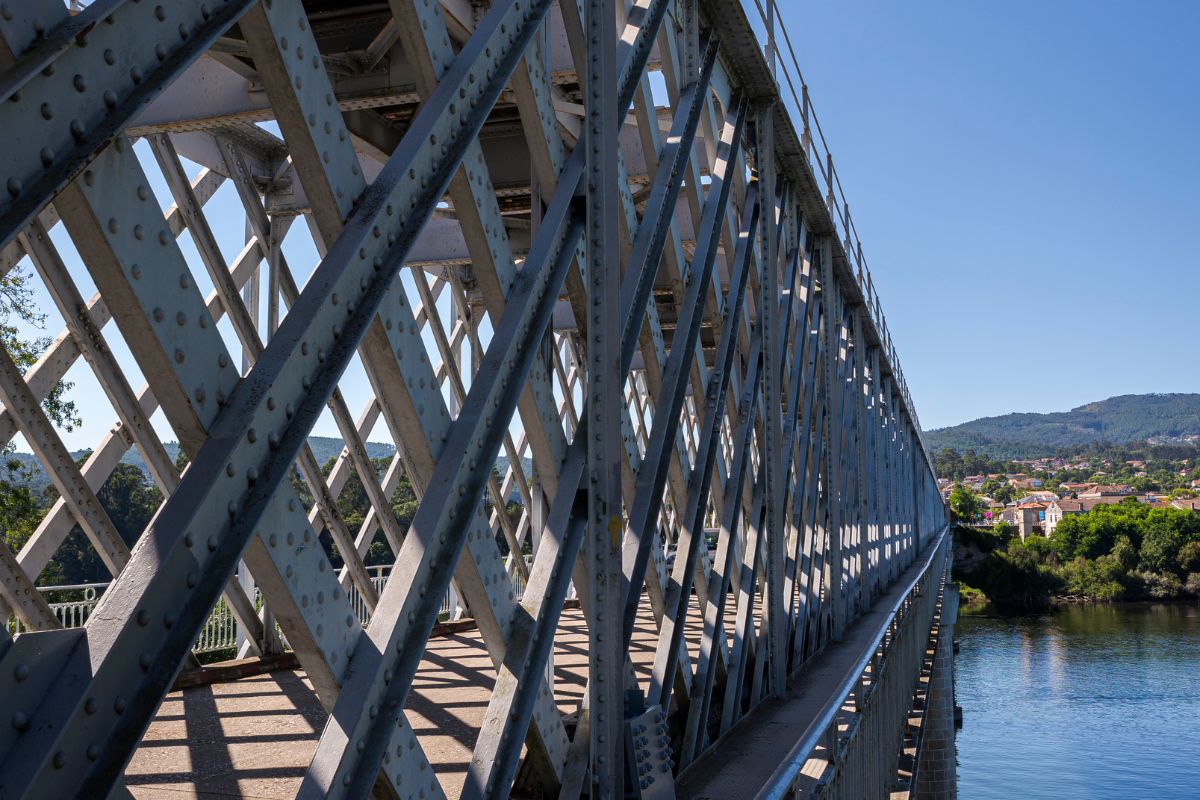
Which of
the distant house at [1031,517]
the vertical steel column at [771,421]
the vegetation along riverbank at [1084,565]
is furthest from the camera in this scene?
the distant house at [1031,517]

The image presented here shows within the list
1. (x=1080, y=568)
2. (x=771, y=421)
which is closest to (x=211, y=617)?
(x=771, y=421)

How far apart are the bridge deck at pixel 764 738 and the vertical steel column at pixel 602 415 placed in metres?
1.07

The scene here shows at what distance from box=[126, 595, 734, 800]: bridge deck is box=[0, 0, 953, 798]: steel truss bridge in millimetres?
73

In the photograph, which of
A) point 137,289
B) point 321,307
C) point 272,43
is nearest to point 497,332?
point 321,307

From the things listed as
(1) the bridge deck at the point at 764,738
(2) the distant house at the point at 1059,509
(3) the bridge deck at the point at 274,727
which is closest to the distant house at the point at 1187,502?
(2) the distant house at the point at 1059,509

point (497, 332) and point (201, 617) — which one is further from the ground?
point (497, 332)

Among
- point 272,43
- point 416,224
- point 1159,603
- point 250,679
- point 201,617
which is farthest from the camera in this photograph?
point 1159,603

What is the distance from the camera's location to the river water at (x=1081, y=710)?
42.1 metres

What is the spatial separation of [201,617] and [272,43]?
1.72m

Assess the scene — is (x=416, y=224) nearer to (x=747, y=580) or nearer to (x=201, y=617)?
(x=201, y=617)

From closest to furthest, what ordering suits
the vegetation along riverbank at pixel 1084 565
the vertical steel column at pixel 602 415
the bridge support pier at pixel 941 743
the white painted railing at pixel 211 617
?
the vertical steel column at pixel 602 415, the white painted railing at pixel 211 617, the bridge support pier at pixel 941 743, the vegetation along riverbank at pixel 1084 565

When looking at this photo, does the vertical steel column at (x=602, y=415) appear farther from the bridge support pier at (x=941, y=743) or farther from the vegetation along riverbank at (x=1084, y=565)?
the vegetation along riverbank at (x=1084, y=565)

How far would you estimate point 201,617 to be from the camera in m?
2.61

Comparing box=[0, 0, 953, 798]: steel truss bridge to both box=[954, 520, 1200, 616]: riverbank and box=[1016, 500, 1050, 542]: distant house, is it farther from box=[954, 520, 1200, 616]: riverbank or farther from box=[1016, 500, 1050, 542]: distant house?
box=[1016, 500, 1050, 542]: distant house
